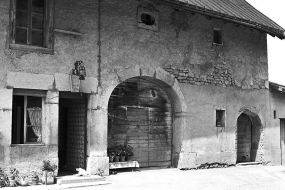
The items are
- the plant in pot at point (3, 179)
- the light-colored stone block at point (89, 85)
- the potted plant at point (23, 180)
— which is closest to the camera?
the plant in pot at point (3, 179)

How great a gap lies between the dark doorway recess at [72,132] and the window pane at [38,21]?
1672 millimetres

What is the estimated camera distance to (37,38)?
9.70m

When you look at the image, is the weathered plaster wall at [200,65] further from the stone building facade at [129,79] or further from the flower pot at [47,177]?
the flower pot at [47,177]

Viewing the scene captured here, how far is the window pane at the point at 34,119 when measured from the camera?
372 inches

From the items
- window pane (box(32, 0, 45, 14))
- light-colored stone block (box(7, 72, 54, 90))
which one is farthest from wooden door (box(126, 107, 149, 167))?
window pane (box(32, 0, 45, 14))

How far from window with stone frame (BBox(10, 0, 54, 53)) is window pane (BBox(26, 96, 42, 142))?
121 centimetres

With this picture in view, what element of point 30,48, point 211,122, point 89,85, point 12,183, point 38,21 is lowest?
point 12,183

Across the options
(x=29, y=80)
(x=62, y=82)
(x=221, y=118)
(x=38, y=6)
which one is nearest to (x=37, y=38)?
(x=38, y=6)

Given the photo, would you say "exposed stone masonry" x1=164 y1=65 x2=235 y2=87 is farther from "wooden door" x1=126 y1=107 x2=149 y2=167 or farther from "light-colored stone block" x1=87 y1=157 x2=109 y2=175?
"light-colored stone block" x1=87 y1=157 x2=109 y2=175

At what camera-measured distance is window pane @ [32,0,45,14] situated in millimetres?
9659

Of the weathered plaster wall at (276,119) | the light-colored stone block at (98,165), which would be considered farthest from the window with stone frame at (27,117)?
the weathered plaster wall at (276,119)

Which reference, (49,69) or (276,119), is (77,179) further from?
(276,119)

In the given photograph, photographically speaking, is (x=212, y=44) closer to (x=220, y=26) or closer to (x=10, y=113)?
(x=220, y=26)

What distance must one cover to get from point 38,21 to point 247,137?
8.80 m
